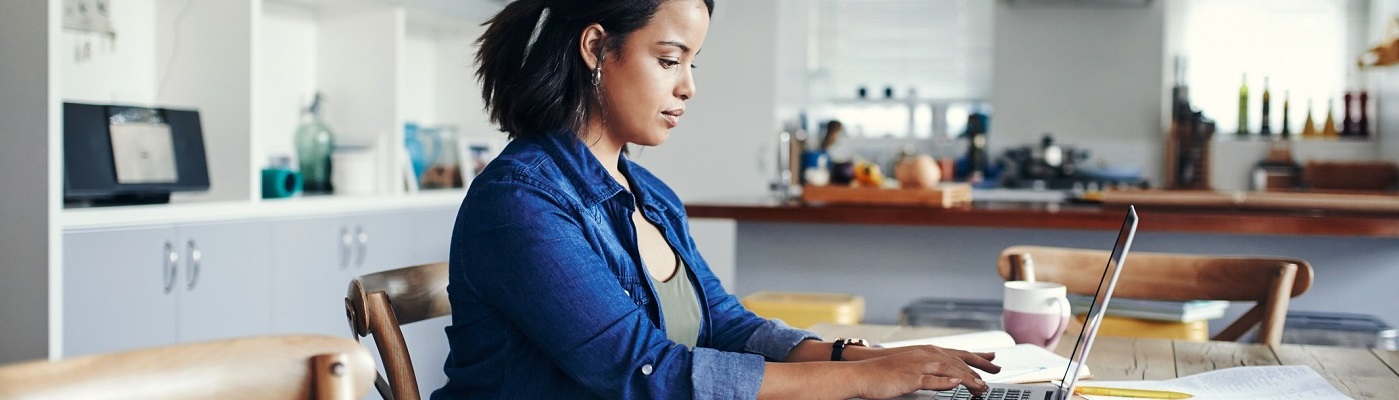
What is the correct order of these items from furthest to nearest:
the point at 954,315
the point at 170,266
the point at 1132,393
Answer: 1. the point at 170,266
2. the point at 954,315
3. the point at 1132,393

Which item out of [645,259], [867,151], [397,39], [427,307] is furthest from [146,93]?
[867,151]

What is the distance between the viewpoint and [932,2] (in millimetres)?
6855

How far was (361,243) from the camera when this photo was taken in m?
3.76

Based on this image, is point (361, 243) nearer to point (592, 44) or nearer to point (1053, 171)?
point (592, 44)

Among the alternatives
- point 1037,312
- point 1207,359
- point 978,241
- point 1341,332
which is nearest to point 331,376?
point 1037,312

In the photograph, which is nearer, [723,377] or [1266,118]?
[723,377]

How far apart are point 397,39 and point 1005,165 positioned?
370 cm

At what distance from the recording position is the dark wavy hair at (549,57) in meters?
1.39

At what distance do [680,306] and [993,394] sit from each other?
16.6 inches

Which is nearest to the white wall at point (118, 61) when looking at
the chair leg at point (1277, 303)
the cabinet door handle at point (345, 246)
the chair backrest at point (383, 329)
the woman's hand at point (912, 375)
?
the cabinet door handle at point (345, 246)

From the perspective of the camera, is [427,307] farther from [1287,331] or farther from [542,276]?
[1287,331]

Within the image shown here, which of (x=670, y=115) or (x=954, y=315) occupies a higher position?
(x=670, y=115)

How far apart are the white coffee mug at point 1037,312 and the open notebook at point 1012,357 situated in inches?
0.8

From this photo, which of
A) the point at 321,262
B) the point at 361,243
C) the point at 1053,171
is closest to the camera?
the point at 321,262
